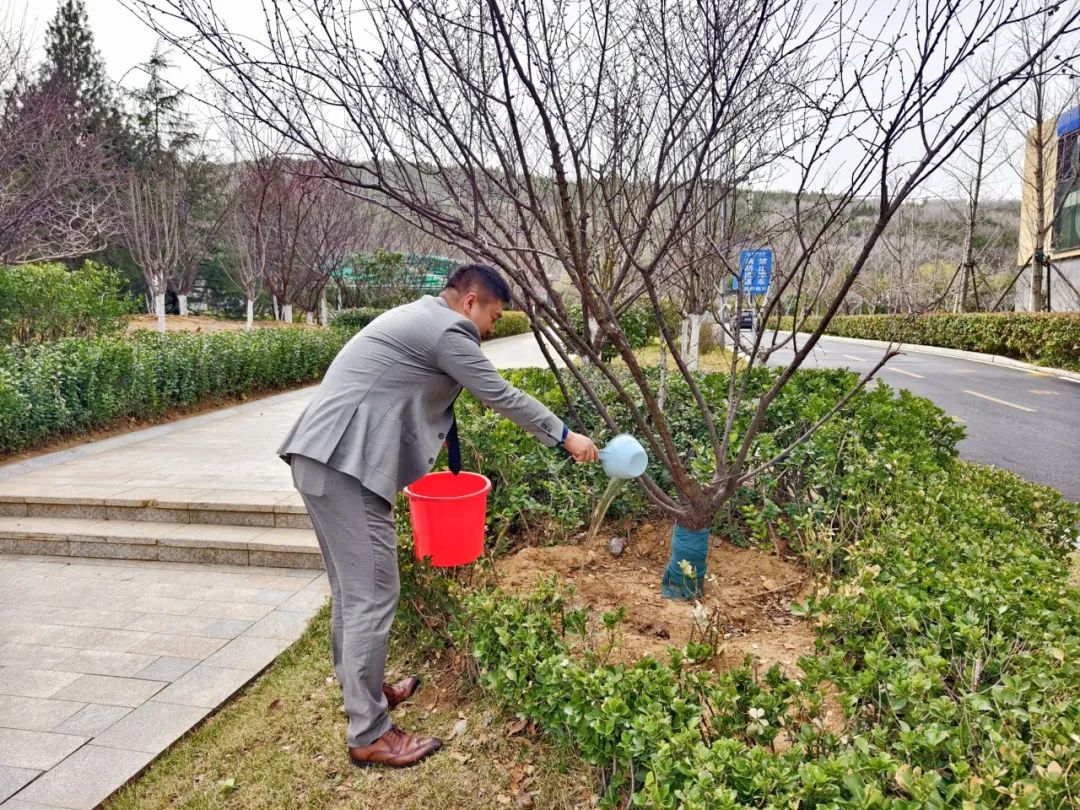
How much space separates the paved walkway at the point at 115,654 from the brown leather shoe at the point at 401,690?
29.6 inches

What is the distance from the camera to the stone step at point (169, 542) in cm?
465

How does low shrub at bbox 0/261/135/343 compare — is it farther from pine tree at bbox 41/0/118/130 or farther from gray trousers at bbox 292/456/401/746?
pine tree at bbox 41/0/118/130

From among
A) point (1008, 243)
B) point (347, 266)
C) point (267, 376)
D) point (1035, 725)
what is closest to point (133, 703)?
point (1035, 725)

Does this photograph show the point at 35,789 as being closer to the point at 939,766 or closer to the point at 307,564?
the point at 307,564

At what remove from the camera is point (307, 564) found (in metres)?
4.61

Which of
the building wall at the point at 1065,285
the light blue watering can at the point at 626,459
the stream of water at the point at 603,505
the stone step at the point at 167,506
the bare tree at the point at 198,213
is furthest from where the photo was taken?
the building wall at the point at 1065,285

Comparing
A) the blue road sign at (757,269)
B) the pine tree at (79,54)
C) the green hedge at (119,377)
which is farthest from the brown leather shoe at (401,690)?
the pine tree at (79,54)

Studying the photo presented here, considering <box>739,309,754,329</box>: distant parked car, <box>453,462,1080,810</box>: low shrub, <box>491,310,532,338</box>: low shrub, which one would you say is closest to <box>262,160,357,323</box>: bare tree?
<box>491,310,532,338</box>: low shrub

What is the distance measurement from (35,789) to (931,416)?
5.05m

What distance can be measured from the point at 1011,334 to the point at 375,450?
2123 cm

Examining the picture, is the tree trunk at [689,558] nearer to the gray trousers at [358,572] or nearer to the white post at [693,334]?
the gray trousers at [358,572]

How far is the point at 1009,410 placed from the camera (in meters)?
10.7

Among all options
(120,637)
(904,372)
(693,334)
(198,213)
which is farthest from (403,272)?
(120,637)

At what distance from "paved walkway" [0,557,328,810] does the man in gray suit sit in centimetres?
90
